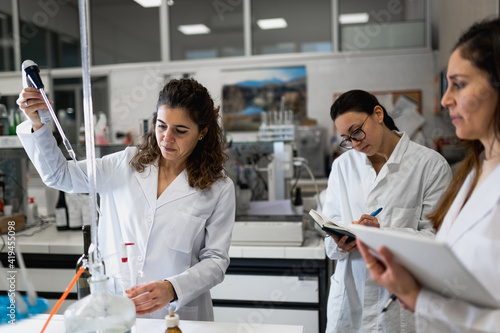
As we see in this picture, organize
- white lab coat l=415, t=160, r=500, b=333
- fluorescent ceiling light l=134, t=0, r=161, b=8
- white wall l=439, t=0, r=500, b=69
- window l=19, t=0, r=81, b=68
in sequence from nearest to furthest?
white lab coat l=415, t=160, r=500, b=333 < white wall l=439, t=0, r=500, b=69 < fluorescent ceiling light l=134, t=0, r=161, b=8 < window l=19, t=0, r=81, b=68

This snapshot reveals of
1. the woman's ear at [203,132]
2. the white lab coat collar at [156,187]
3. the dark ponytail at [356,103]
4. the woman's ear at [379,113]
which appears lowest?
the white lab coat collar at [156,187]

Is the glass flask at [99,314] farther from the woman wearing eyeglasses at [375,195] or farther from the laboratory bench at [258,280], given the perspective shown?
the laboratory bench at [258,280]

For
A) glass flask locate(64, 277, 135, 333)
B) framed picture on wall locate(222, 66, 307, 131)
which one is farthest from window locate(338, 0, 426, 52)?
glass flask locate(64, 277, 135, 333)

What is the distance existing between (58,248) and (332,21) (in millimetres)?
4263

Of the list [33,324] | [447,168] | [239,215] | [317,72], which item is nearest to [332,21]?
[317,72]

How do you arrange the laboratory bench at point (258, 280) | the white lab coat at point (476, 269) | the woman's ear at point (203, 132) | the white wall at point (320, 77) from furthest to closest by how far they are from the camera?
1. the white wall at point (320, 77)
2. the laboratory bench at point (258, 280)
3. the woman's ear at point (203, 132)
4. the white lab coat at point (476, 269)

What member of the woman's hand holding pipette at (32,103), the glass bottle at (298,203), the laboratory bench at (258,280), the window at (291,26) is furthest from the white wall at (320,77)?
the woman's hand holding pipette at (32,103)

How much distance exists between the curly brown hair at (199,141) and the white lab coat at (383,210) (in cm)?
56

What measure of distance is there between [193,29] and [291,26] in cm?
134

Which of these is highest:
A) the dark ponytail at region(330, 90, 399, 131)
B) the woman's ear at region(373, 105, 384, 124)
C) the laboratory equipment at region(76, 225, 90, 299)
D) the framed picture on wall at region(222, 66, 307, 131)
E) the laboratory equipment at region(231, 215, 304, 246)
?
the framed picture on wall at region(222, 66, 307, 131)

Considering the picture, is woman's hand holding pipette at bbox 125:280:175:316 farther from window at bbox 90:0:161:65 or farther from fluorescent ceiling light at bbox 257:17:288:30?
window at bbox 90:0:161:65

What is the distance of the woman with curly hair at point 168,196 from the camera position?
143 centimetres

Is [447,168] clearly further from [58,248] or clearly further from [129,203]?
[58,248]

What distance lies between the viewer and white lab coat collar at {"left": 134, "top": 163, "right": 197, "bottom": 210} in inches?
58.7
